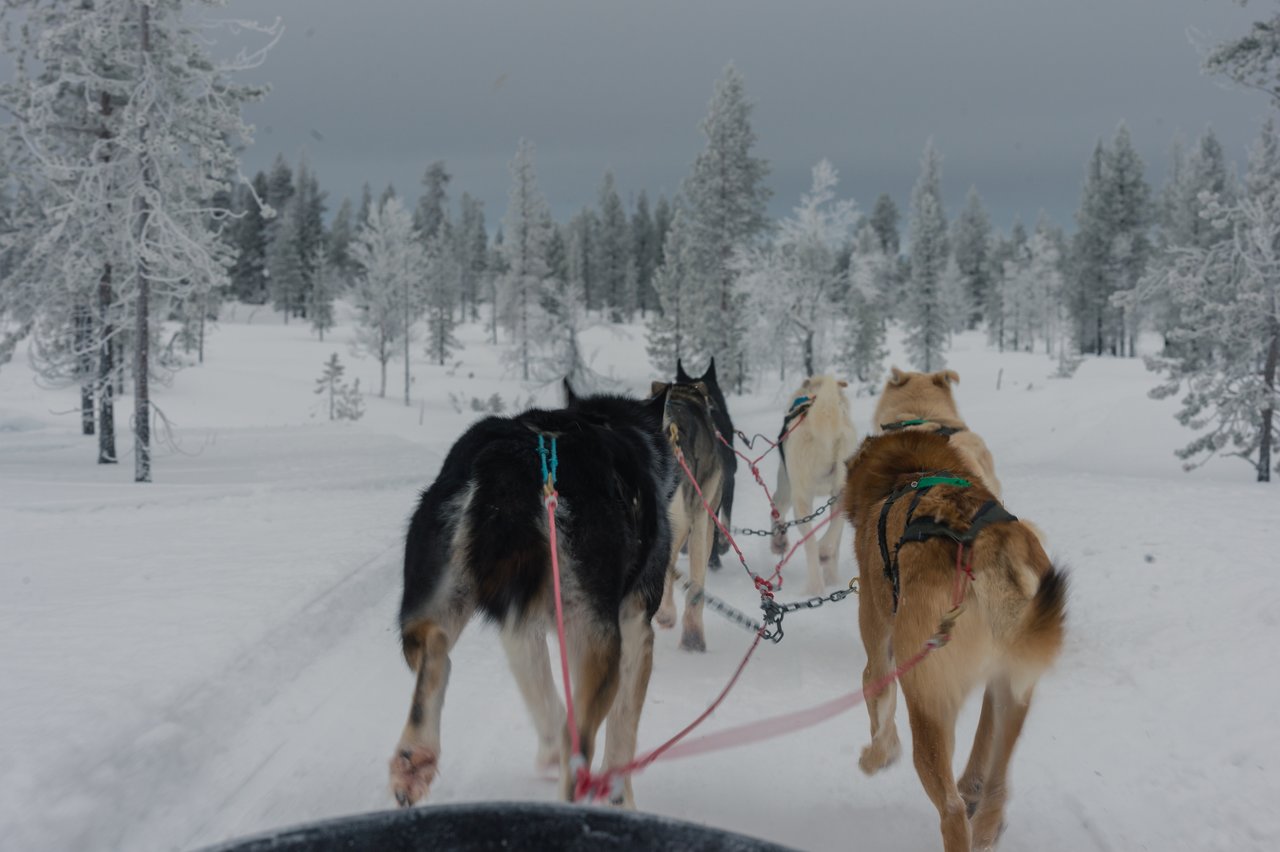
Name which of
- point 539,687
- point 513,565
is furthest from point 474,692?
point 513,565

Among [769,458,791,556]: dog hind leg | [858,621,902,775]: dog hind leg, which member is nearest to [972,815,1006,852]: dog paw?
[858,621,902,775]: dog hind leg

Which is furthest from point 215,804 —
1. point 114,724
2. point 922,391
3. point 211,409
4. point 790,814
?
point 211,409

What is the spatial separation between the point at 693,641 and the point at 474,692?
1755 millimetres

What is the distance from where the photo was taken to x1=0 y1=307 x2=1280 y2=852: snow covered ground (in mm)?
3414

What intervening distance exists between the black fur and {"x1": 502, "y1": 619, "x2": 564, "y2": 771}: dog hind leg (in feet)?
1.53

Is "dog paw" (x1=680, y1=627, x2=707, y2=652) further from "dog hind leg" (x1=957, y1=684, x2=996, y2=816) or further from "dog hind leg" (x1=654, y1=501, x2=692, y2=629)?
"dog hind leg" (x1=957, y1=684, x2=996, y2=816)

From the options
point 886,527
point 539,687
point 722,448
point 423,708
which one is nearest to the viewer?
point 423,708

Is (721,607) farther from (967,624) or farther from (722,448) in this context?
(722,448)

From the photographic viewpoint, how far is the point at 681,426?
6.44 meters

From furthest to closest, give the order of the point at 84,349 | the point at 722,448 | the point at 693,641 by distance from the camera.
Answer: the point at 84,349
the point at 722,448
the point at 693,641

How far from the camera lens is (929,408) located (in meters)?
5.76

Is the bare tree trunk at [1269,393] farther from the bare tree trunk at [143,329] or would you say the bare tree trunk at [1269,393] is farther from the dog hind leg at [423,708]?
the bare tree trunk at [143,329]

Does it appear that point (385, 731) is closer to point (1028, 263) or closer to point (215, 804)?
point (215, 804)

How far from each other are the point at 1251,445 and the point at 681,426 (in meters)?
Result: 13.4
